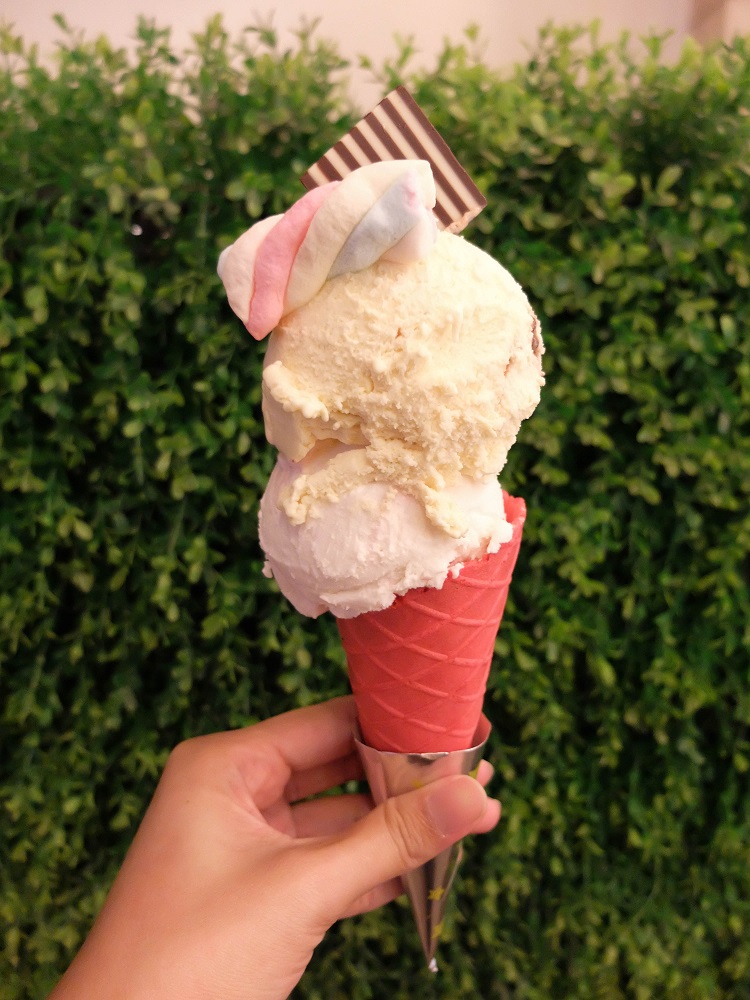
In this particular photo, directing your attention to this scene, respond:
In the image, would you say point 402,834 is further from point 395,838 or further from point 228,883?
point 228,883

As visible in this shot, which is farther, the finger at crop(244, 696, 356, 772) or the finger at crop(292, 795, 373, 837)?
the finger at crop(292, 795, 373, 837)

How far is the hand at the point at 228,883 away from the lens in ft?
2.67

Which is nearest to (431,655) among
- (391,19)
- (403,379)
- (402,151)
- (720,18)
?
(403,379)

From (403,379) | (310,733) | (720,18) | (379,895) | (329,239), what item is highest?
(329,239)

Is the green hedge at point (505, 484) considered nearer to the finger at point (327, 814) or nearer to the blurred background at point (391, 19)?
the finger at point (327, 814)

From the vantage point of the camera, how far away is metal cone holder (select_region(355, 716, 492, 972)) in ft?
3.31

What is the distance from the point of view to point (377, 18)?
2039 millimetres

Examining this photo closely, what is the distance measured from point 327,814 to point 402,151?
1.15 m

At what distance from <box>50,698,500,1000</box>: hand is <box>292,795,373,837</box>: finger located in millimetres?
229

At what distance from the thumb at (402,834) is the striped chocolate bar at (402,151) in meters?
0.79

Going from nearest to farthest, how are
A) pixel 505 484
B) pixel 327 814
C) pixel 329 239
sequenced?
pixel 329 239 < pixel 327 814 < pixel 505 484

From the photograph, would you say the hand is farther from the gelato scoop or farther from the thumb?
the gelato scoop

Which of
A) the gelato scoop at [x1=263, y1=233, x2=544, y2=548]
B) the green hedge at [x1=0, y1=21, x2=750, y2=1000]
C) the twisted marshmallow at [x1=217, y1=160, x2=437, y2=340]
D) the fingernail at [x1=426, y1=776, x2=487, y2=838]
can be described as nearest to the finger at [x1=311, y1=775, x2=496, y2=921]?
the fingernail at [x1=426, y1=776, x2=487, y2=838]

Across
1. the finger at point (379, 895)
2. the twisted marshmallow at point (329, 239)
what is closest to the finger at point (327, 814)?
the finger at point (379, 895)
